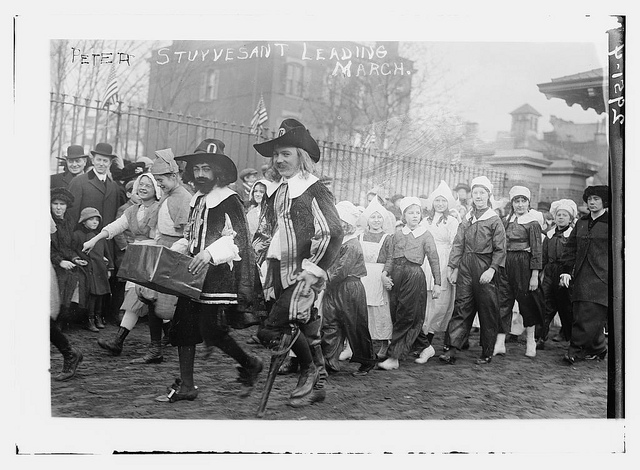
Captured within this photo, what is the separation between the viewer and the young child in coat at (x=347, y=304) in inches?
240

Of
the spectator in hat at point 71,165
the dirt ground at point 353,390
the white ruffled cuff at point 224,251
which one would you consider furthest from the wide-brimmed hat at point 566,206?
the spectator in hat at point 71,165

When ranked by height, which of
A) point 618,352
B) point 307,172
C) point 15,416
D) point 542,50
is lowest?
point 15,416

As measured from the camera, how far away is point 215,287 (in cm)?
600

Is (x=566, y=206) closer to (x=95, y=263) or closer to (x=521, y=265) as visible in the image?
(x=521, y=265)

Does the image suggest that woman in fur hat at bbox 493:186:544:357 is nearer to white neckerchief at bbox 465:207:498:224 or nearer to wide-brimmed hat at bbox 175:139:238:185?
white neckerchief at bbox 465:207:498:224

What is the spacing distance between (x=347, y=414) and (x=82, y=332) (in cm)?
230

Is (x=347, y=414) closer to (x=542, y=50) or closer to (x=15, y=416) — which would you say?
(x=15, y=416)

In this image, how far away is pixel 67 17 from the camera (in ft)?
19.7

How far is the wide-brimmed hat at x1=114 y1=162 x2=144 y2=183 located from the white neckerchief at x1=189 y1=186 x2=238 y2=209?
0.52 metres

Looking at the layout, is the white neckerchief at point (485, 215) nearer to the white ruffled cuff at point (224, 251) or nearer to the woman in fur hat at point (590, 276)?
the woman in fur hat at point (590, 276)

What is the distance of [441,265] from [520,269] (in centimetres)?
69

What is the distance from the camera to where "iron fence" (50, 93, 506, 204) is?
6117 millimetres

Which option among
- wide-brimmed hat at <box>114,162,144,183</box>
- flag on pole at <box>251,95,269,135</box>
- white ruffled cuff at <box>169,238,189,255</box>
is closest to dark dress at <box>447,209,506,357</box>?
A: flag on pole at <box>251,95,269,135</box>
